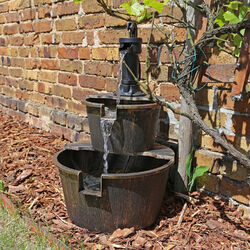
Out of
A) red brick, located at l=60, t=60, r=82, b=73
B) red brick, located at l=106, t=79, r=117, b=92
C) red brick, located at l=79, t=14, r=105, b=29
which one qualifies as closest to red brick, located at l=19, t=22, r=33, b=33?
red brick, located at l=60, t=60, r=82, b=73

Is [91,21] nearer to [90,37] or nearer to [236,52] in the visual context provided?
[90,37]

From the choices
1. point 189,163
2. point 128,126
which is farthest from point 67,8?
point 189,163

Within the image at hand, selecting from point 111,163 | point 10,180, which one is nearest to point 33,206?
point 10,180

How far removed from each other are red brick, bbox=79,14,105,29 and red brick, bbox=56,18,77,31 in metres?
0.10

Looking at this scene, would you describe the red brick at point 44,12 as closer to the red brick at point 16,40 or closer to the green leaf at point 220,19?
the red brick at point 16,40

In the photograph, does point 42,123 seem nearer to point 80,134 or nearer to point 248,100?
point 80,134

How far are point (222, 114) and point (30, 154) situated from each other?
1.75 metres

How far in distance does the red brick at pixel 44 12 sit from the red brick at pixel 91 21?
53cm

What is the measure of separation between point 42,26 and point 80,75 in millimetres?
788

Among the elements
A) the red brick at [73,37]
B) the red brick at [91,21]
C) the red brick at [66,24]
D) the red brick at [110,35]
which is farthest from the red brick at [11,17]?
the red brick at [110,35]

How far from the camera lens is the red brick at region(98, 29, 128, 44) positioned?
2199 millimetres

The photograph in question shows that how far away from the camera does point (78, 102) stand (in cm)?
272

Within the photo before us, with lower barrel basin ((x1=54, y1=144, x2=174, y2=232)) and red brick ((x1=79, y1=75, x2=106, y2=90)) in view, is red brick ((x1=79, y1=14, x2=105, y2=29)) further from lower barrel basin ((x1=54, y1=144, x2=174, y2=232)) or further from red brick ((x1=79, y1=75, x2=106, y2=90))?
lower barrel basin ((x1=54, y1=144, x2=174, y2=232))

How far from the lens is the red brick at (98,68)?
2.35m
